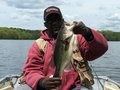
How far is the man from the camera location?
6.50 m

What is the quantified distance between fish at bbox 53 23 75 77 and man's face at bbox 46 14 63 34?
1248 mm

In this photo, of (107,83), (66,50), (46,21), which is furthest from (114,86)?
(66,50)

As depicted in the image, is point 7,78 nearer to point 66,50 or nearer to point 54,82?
point 54,82

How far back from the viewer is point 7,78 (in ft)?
36.6

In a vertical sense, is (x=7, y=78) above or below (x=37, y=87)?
below

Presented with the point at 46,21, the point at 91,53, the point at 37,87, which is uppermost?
the point at 46,21

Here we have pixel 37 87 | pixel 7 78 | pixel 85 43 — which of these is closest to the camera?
pixel 37 87

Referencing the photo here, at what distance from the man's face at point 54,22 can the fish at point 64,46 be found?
1.25m

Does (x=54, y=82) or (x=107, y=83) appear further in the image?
(x=107, y=83)

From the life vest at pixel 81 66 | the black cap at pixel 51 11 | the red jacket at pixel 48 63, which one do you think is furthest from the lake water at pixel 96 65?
the black cap at pixel 51 11

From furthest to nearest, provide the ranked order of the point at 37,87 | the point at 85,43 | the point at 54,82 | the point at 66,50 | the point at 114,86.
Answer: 1. the point at 114,86
2. the point at 85,43
3. the point at 37,87
4. the point at 54,82
5. the point at 66,50

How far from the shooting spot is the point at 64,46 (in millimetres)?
5039

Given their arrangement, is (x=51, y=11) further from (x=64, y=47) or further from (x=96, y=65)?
(x=96, y=65)

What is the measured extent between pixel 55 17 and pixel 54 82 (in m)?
1.43
